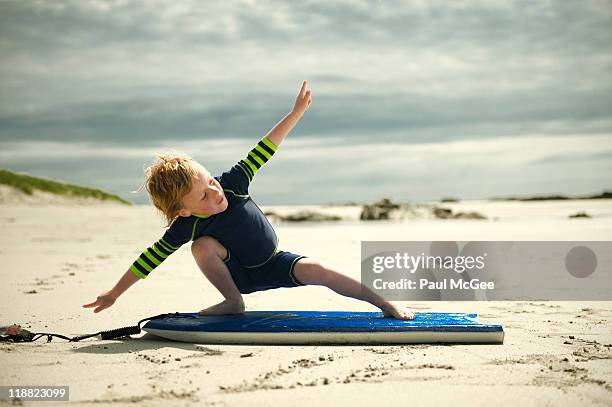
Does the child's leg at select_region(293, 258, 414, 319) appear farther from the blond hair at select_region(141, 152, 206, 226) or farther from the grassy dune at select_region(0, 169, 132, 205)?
the grassy dune at select_region(0, 169, 132, 205)

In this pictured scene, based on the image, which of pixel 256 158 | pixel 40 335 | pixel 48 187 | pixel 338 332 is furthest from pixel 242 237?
pixel 48 187

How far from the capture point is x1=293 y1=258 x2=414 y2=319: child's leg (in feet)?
11.9

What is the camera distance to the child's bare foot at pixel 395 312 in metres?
3.67

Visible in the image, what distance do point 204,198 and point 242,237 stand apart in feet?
1.05

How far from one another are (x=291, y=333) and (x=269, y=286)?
0.45 m

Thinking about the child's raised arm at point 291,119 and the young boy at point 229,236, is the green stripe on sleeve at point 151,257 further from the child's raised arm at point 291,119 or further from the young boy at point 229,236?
the child's raised arm at point 291,119

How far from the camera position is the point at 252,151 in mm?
3814

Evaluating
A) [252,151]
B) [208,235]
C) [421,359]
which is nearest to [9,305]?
[208,235]

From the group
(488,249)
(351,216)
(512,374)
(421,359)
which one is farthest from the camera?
(351,216)

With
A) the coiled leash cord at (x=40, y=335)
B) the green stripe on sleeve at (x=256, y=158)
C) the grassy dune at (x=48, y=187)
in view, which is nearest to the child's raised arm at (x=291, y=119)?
the green stripe on sleeve at (x=256, y=158)

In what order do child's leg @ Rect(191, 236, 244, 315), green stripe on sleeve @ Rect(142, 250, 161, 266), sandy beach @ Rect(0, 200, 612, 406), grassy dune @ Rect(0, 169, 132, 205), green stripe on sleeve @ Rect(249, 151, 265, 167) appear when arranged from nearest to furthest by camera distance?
sandy beach @ Rect(0, 200, 612, 406) → green stripe on sleeve @ Rect(142, 250, 161, 266) → child's leg @ Rect(191, 236, 244, 315) → green stripe on sleeve @ Rect(249, 151, 265, 167) → grassy dune @ Rect(0, 169, 132, 205)

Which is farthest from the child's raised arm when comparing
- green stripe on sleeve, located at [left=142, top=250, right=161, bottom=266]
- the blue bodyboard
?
the blue bodyboard

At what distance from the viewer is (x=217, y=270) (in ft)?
12.2

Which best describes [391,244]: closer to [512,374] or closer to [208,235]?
[208,235]
